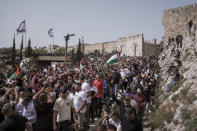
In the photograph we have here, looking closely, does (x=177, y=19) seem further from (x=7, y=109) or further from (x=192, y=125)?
(x=7, y=109)

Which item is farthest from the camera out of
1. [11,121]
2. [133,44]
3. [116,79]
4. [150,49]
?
[150,49]

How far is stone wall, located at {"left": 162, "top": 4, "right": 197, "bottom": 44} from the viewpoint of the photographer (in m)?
26.1

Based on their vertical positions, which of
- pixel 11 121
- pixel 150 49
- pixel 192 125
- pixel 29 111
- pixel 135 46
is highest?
pixel 135 46

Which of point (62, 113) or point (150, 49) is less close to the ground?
point (150, 49)

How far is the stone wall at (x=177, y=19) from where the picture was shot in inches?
1028

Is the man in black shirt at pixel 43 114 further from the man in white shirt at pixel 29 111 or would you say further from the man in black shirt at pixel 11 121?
the man in black shirt at pixel 11 121

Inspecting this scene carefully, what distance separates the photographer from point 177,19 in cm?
2797

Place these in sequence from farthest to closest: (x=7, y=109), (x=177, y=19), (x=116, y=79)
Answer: (x=177, y=19) < (x=116, y=79) < (x=7, y=109)

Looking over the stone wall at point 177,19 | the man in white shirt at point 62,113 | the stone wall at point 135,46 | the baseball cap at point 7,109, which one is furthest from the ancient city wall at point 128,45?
the baseball cap at point 7,109

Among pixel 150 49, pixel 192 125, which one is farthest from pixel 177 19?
pixel 150 49

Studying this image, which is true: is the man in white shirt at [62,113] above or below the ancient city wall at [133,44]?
below

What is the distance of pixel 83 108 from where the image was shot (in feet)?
20.6

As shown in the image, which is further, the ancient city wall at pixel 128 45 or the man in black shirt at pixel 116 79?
the ancient city wall at pixel 128 45

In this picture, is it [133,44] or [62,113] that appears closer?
[62,113]
